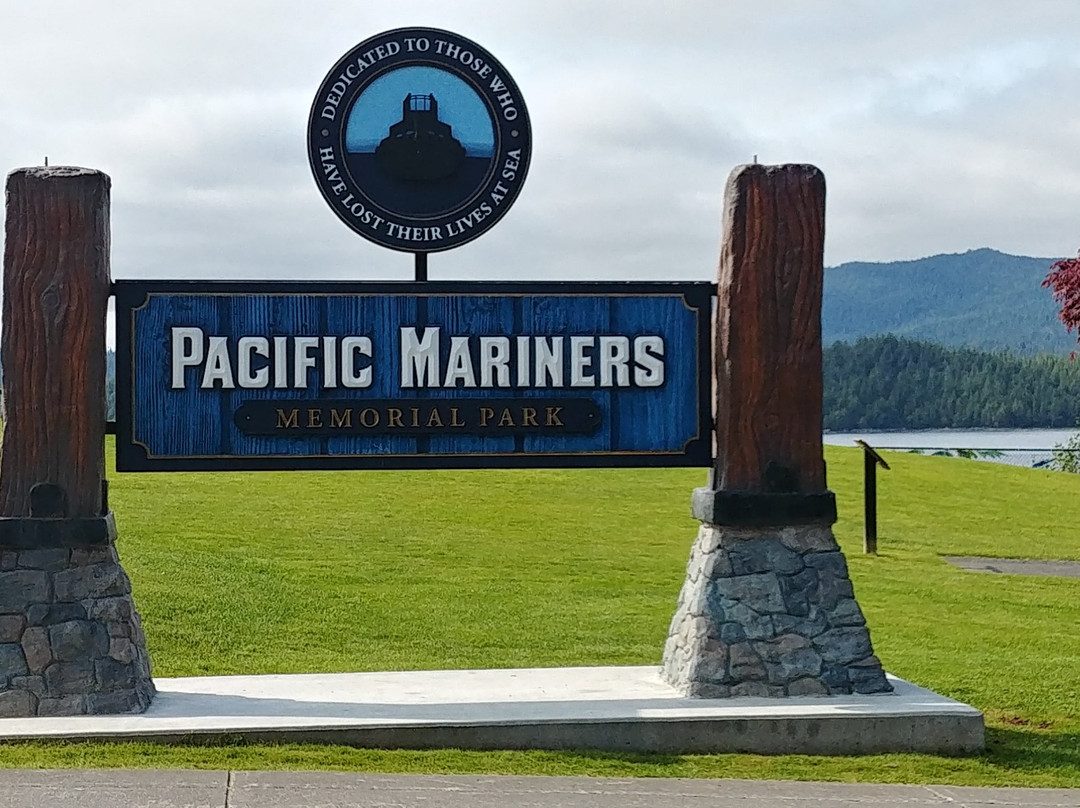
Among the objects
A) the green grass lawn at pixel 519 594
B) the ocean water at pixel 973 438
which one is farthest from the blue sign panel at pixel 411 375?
the ocean water at pixel 973 438

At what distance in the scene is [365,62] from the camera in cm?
984

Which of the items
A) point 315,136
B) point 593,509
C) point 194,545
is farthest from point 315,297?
point 593,509

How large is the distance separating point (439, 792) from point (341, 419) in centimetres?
295

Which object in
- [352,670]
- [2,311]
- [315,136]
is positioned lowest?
[352,670]

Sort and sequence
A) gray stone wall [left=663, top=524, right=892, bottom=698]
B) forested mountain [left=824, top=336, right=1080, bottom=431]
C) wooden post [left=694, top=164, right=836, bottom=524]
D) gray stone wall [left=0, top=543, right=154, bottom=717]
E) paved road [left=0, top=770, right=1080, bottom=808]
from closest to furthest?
paved road [left=0, top=770, right=1080, bottom=808] < gray stone wall [left=0, top=543, right=154, bottom=717] < gray stone wall [left=663, top=524, right=892, bottom=698] < wooden post [left=694, top=164, right=836, bottom=524] < forested mountain [left=824, top=336, right=1080, bottom=431]

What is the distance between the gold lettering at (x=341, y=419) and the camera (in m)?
9.65

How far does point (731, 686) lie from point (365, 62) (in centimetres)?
461

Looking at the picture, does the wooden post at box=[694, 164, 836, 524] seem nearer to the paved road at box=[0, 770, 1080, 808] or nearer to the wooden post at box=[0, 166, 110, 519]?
the paved road at box=[0, 770, 1080, 808]

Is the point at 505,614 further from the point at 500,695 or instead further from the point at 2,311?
the point at 2,311

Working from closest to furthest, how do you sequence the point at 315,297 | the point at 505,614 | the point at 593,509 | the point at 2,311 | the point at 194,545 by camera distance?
the point at 2,311
the point at 315,297
the point at 505,614
the point at 194,545
the point at 593,509

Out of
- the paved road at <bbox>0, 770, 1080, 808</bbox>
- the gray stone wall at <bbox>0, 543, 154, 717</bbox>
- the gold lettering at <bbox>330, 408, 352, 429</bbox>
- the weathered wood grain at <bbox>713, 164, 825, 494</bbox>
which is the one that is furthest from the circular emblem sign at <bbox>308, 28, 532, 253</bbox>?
the paved road at <bbox>0, 770, 1080, 808</bbox>

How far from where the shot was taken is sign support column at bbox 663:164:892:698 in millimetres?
9469

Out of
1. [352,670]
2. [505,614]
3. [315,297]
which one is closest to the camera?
[315,297]

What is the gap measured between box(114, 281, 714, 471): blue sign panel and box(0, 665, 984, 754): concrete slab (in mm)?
1449
